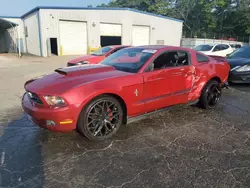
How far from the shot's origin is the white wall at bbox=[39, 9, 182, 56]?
772 inches

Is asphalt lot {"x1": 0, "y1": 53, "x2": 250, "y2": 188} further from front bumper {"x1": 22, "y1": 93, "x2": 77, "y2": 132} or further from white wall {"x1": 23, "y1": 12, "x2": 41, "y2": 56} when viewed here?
white wall {"x1": 23, "y1": 12, "x2": 41, "y2": 56}

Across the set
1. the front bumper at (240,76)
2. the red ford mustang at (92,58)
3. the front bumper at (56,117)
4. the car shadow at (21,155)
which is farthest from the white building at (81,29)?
the front bumper at (56,117)

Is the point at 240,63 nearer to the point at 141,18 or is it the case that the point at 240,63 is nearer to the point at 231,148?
the point at 231,148

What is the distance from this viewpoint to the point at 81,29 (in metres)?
21.5

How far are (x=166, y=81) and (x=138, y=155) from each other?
5.12ft

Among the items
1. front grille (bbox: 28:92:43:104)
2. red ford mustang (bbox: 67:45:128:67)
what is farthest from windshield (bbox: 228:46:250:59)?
front grille (bbox: 28:92:43:104)

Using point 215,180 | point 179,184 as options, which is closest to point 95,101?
point 179,184

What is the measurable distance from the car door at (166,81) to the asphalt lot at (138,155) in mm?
474

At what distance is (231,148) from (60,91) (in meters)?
2.69

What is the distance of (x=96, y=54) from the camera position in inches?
389

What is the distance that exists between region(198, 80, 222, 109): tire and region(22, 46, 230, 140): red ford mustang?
2 cm

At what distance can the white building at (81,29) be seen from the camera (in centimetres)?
1976

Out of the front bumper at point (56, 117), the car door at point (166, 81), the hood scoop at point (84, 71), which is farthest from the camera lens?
the car door at point (166, 81)

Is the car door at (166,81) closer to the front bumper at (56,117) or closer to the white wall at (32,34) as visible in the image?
the front bumper at (56,117)
